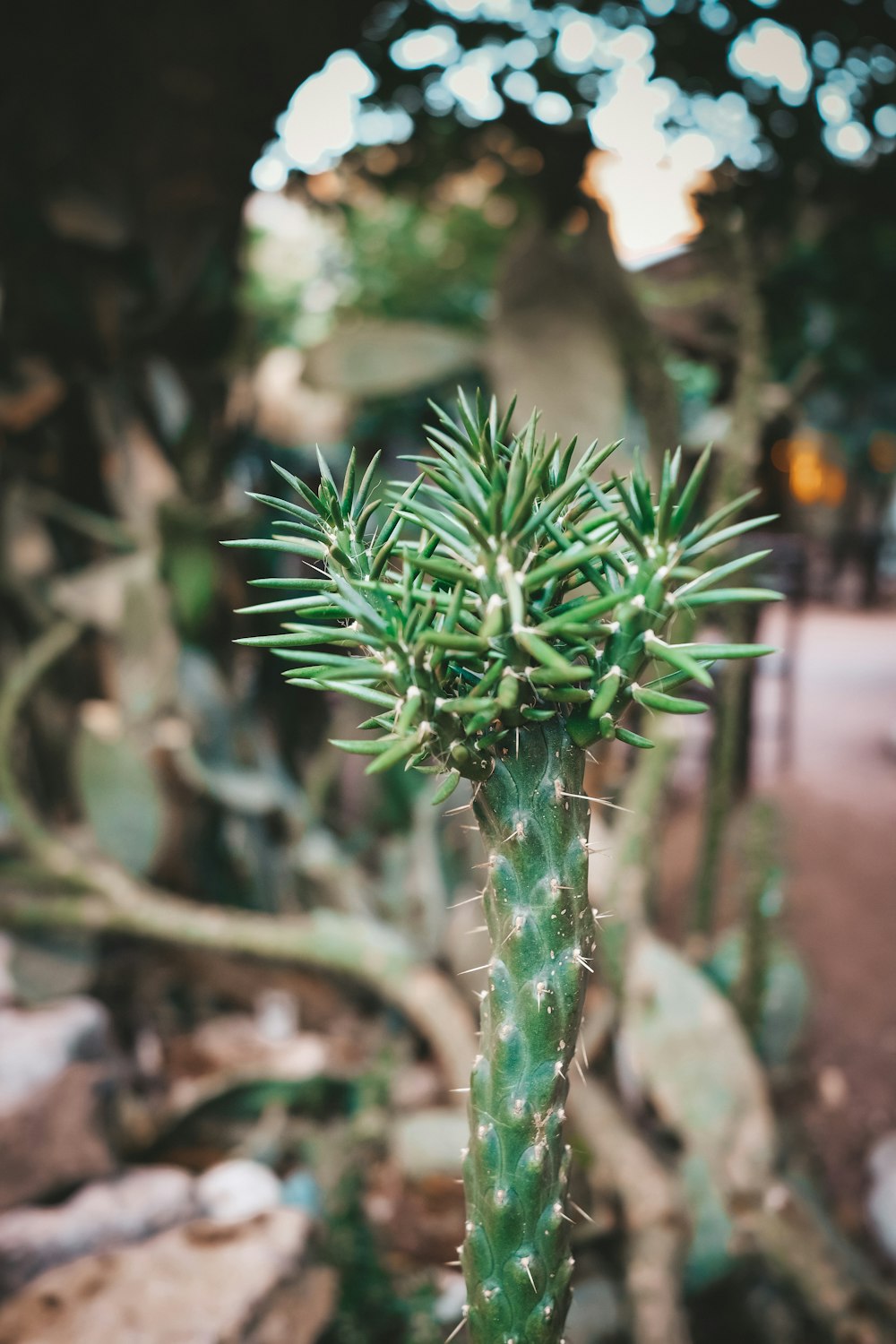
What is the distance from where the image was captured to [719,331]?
200 cm

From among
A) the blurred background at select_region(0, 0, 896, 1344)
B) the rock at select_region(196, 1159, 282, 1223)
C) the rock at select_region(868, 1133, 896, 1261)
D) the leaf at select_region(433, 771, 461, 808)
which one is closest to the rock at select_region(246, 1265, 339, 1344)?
the blurred background at select_region(0, 0, 896, 1344)

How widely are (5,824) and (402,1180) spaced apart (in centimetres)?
124

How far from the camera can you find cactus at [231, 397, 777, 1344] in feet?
1.22

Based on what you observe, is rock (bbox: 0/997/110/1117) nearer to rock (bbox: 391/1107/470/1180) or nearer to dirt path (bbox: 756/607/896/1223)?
rock (bbox: 391/1107/470/1180)

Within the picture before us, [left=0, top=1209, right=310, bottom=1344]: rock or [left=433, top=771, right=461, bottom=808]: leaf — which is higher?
[left=433, top=771, right=461, bottom=808]: leaf

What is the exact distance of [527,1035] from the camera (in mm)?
464

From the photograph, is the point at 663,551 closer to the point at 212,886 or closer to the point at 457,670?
the point at 457,670

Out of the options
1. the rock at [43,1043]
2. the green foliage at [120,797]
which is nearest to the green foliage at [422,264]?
the green foliage at [120,797]

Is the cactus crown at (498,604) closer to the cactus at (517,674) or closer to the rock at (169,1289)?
the cactus at (517,674)

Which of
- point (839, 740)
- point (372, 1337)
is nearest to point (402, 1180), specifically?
point (372, 1337)

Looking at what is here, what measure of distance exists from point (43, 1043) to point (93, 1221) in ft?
1.11

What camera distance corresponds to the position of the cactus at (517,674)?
370mm

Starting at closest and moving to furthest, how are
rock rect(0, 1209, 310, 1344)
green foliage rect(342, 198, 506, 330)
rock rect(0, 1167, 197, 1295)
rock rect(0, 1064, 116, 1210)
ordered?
rock rect(0, 1209, 310, 1344)
rock rect(0, 1167, 197, 1295)
rock rect(0, 1064, 116, 1210)
green foliage rect(342, 198, 506, 330)

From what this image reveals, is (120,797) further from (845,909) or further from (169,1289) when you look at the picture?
(845,909)
